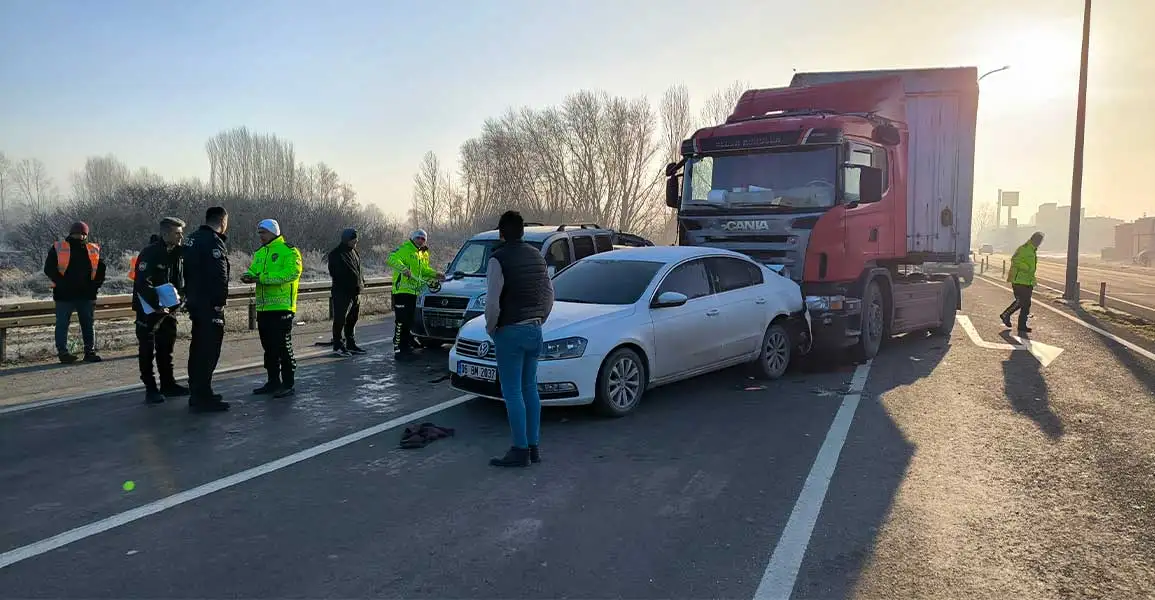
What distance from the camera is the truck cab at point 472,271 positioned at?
1074cm

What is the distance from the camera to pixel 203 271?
7.51 metres

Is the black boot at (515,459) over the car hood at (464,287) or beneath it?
beneath

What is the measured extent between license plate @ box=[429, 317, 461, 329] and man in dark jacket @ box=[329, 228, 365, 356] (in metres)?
1.15

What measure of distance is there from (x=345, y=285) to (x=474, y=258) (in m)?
1.97

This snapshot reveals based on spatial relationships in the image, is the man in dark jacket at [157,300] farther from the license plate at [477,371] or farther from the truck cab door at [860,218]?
the truck cab door at [860,218]

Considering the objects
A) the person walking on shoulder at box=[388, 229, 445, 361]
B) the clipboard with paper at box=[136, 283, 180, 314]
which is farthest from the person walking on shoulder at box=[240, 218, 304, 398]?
the person walking on shoulder at box=[388, 229, 445, 361]

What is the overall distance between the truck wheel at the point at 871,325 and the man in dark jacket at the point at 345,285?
703cm

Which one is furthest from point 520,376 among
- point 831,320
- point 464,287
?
point 831,320

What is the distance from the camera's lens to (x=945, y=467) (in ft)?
18.6

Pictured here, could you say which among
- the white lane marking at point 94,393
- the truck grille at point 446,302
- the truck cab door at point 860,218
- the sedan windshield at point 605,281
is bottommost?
the white lane marking at point 94,393

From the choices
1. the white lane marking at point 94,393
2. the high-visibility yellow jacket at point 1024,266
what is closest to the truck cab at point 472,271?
the white lane marking at point 94,393

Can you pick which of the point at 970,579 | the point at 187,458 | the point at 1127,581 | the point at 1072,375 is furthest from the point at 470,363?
the point at 1072,375

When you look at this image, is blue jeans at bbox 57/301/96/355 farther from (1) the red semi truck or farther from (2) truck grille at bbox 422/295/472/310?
(1) the red semi truck

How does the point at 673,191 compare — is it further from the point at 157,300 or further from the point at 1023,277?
the point at 1023,277
